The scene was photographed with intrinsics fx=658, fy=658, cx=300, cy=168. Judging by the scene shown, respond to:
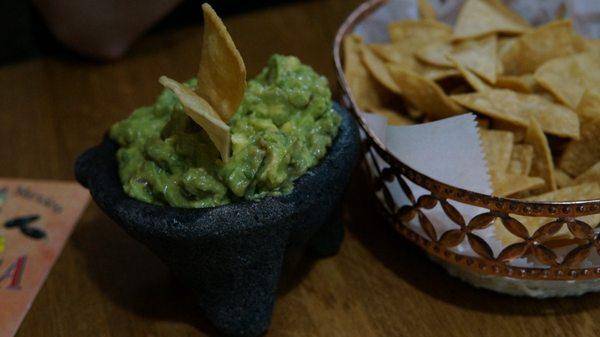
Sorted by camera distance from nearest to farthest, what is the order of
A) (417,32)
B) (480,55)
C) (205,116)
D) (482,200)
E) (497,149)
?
1. (205,116)
2. (482,200)
3. (497,149)
4. (480,55)
5. (417,32)

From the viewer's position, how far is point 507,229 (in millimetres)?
1009

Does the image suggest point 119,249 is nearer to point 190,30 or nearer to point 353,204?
point 353,204

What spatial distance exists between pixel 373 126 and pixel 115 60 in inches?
42.7

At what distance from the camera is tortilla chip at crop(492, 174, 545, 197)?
3.67 feet

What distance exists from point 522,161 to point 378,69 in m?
0.38

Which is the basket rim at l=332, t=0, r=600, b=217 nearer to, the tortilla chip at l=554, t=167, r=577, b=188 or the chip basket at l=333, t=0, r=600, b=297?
the chip basket at l=333, t=0, r=600, b=297

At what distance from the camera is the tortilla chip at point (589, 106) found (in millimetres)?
1198

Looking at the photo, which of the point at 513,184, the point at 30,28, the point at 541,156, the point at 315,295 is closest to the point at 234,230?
the point at 315,295

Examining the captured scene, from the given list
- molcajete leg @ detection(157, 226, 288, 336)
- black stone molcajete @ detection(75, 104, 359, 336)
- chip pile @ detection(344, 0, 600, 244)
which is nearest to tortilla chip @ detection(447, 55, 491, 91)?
chip pile @ detection(344, 0, 600, 244)

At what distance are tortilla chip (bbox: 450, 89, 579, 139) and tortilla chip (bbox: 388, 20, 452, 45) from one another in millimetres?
274

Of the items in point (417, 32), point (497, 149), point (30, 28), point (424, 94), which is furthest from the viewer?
point (30, 28)

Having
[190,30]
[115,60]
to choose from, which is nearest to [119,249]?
[115,60]

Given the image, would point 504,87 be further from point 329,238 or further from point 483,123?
point 329,238

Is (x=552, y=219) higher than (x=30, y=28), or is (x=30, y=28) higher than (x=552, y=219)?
(x=552, y=219)
